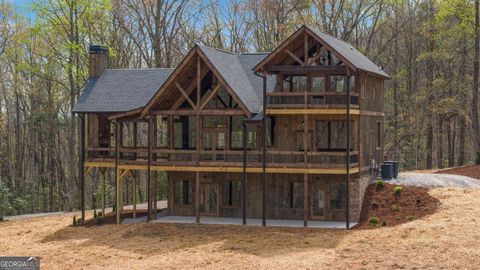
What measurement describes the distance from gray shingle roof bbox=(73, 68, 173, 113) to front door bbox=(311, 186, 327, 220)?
33.6 feet

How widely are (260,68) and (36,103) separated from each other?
3368 centimetres

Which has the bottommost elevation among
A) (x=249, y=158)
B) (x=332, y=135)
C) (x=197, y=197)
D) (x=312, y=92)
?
(x=197, y=197)

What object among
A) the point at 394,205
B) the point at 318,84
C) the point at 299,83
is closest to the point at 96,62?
the point at 299,83

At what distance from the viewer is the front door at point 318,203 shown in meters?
30.6

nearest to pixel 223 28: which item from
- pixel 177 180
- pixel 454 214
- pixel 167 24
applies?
pixel 167 24

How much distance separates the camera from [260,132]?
3170 centimetres

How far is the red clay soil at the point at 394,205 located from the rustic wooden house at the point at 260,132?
702 millimetres

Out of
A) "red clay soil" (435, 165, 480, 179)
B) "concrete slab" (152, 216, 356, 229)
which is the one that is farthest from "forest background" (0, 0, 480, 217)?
"concrete slab" (152, 216, 356, 229)

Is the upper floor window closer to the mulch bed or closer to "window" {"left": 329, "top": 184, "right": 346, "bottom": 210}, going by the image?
"window" {"left": 329, "top": 184, "right": 346, "bottom": 210}

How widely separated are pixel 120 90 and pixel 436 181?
17927mm

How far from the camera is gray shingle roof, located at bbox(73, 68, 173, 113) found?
110ft

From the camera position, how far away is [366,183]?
104 feet

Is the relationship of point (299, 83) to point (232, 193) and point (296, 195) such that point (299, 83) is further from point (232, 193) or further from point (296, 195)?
point (232, 193)

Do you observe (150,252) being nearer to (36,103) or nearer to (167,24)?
(167,24)
